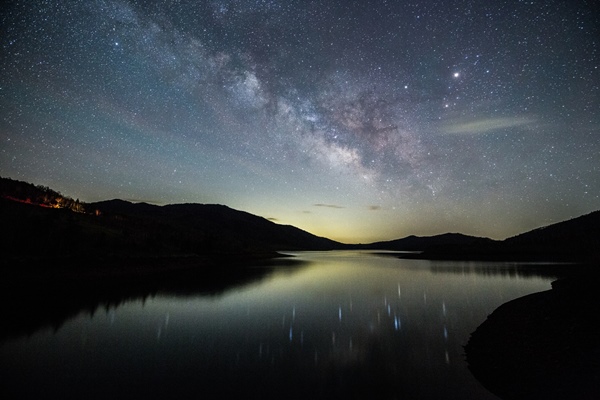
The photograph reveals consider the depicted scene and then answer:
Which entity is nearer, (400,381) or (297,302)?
(400,381)

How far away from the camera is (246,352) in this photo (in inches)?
607

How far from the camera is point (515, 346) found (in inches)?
543

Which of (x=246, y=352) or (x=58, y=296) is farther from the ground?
(x=246, y=352)

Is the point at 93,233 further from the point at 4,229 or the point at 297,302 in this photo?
the point at 297,302

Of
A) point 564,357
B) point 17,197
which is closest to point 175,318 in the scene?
point 564,357

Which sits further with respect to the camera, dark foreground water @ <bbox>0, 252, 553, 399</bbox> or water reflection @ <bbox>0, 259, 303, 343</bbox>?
water reflection @ <bbox>0, 259, 303, 343</bbox>

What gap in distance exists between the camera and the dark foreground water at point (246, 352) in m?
10.9

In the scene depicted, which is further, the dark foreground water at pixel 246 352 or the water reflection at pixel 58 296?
the water reflection at pixel 58 296

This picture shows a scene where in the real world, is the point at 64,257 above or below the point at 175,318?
above

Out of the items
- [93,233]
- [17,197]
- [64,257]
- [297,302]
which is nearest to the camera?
[297,302]

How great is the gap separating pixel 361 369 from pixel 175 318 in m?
16.5

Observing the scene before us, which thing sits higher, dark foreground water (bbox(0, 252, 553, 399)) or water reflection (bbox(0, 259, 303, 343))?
dark foreground water (bbox(0, 252, 553, 399))

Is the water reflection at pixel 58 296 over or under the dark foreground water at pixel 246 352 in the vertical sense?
under

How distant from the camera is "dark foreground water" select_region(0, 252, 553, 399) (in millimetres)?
10914
